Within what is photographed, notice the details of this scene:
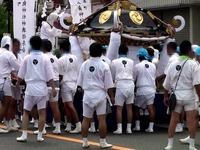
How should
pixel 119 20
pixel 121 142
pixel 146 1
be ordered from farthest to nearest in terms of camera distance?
pixel 146 1 → pixel 119 20 → pixel 121 142

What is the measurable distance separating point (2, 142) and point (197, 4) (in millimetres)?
16936

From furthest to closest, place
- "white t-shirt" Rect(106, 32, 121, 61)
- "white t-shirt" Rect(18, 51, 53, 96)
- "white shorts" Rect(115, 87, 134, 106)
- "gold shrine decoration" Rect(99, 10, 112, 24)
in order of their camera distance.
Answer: "gold shrine decoration" Rect(99, 10, 112, 24), "white t-shirt" Rect(106, 32, 121, 61), "white shorts" Rect(115, 87, 134, 106), "white t-shirt" Rect(18, 51, 53, 96)

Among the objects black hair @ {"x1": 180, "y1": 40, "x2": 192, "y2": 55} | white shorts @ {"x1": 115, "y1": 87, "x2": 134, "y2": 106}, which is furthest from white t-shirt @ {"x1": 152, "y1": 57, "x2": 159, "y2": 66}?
black hair @ {"x1": 180, "y1": 40, "x2": 192, "y2": 55}

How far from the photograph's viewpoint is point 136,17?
1218cm

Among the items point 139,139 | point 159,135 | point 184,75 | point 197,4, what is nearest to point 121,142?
point 139,139

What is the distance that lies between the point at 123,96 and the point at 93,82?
1.98 m

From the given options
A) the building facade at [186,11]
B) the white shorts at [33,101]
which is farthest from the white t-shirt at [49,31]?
the building facade at [186,11]

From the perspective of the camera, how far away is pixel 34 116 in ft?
38.2

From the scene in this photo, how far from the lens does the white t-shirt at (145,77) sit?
1081 centimetres

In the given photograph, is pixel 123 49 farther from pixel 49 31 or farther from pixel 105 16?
pixel 49 31

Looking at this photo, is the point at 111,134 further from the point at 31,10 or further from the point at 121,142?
the point at 31,10

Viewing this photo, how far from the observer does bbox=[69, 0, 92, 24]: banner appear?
13596mm

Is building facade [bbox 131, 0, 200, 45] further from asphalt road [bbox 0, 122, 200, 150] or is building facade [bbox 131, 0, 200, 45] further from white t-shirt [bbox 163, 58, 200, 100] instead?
white t-shirt [bbox 163, 58, 200, 100]

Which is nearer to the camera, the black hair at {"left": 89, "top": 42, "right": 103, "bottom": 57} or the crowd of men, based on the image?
the crowd of men
